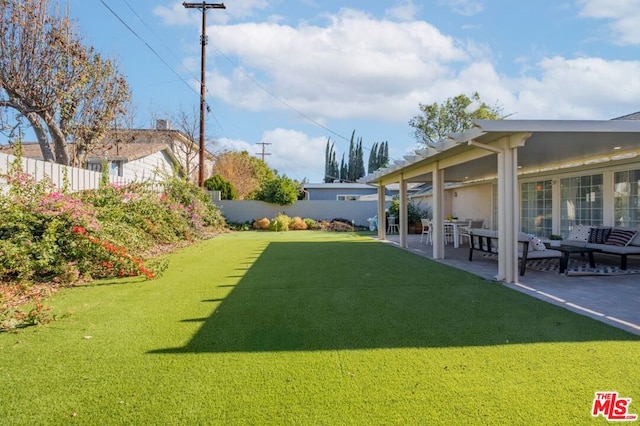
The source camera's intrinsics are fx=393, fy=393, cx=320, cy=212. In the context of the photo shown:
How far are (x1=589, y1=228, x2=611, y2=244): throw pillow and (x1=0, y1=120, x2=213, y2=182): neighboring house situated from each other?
42.8 feet

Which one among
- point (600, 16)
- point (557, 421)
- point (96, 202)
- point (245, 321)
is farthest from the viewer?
point (600, 16)

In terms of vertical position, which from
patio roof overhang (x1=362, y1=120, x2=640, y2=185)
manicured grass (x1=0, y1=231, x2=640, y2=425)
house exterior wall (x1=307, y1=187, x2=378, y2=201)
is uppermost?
house exterior wall (x1=307, y1=187, x2=378, y2=201)

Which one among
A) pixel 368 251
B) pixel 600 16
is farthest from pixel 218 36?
pixel 600 16

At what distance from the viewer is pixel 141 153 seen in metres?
19.3

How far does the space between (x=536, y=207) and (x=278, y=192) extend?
12.8 metres

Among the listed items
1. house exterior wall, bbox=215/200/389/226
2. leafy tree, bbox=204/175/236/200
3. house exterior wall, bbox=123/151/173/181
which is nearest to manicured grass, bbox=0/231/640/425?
house exterior wall, bbox=123/151/173/181

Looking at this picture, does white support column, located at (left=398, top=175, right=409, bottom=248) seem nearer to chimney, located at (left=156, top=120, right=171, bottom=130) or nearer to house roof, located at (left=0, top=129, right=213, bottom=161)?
house roof, located at (left=0, top=129, right=213, bottom=161)

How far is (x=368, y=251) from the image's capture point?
11.3m

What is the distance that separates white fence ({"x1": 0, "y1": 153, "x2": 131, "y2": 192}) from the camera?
7.20 m

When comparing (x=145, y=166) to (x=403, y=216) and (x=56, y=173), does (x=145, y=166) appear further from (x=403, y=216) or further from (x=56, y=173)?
(x=403, y=216)

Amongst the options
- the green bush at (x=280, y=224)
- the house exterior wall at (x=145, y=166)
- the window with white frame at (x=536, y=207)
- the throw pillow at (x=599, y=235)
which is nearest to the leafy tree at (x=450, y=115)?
the green bush at (x=280, y=224)

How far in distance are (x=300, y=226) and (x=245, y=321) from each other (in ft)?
53.6

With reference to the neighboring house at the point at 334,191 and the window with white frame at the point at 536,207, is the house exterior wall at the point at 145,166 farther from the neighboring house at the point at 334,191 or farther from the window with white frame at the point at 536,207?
the window with white frame at the point at 536,207

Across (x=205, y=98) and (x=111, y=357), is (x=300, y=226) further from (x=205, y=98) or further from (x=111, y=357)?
(x=111, y=357)
